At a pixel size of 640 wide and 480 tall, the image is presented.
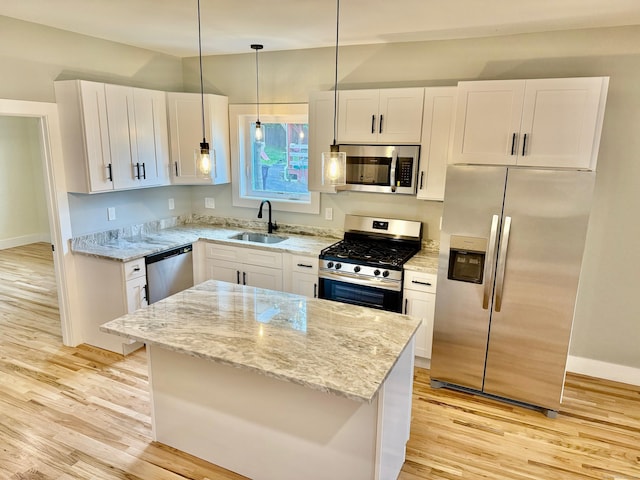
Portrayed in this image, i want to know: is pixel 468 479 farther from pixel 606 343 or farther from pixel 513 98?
pixel 513 98

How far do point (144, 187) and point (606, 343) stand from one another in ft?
14.6

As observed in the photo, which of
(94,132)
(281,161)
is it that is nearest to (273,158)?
(281,161)

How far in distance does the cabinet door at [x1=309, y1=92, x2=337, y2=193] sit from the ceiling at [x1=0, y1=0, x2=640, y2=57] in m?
0.53

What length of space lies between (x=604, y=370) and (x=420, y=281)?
1.81m

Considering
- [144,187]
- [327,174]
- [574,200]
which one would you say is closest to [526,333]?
[574,200]

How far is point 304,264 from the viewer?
393 cm

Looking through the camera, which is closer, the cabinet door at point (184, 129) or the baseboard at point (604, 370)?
the baseboard at point (604, 370)

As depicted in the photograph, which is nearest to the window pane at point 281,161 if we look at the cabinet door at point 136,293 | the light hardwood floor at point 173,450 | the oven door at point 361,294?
the oven door at point 361,294

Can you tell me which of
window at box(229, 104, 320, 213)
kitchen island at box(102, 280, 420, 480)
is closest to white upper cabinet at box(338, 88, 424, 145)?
window at box(229, 104, 320, 213)

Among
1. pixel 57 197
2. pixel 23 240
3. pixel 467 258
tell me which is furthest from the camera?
pixel 23 240

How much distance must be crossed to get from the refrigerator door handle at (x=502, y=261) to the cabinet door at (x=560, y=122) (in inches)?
19.4

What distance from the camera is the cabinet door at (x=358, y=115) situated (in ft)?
12.3

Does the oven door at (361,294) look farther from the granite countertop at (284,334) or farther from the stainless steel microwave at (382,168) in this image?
the granite countertop at (284,334)

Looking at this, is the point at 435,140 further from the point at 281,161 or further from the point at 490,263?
the point at 281,161
